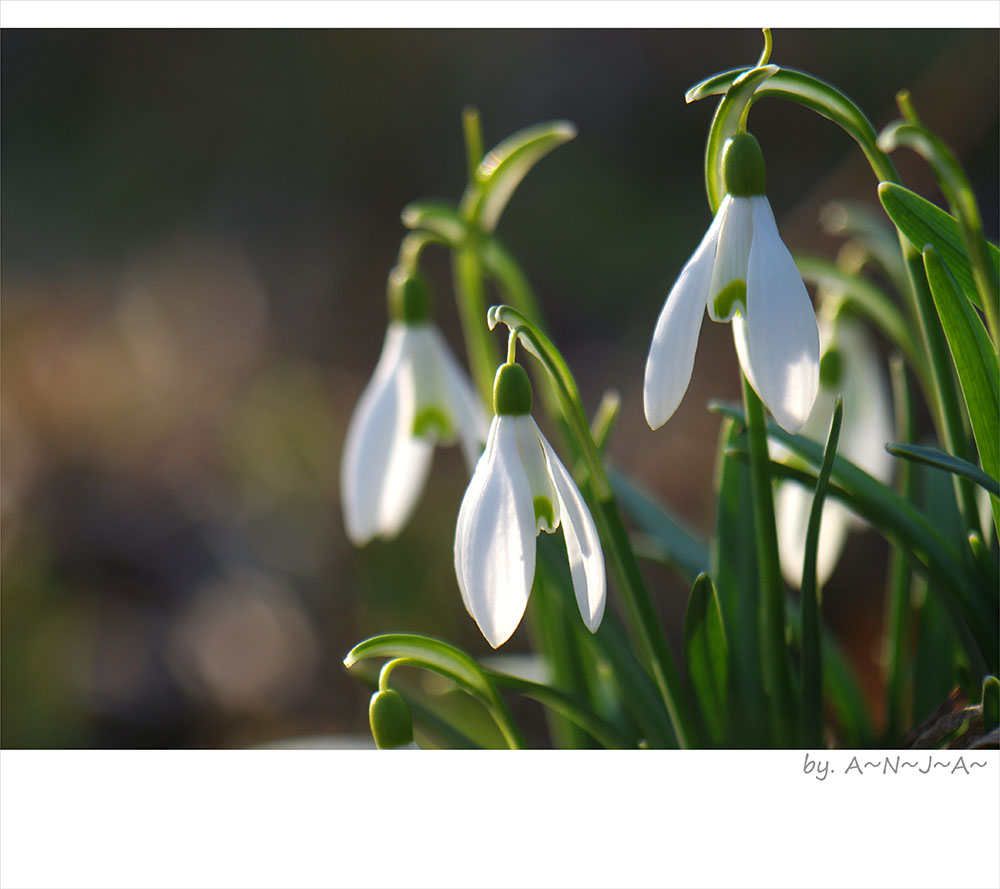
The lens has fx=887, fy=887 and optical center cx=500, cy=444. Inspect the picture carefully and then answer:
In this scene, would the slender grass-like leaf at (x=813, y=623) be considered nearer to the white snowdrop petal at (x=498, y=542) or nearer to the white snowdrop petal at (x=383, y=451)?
the white snowdrop petal at (x=498, y=542)

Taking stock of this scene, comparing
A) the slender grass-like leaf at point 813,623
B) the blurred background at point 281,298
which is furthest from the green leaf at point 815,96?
the blurred background at point 281,298

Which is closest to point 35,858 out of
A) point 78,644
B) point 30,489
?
point 78,644

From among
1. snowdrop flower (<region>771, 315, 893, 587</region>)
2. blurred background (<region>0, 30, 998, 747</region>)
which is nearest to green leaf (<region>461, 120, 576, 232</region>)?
snowdrop flower (<region>771, 315, 893, 587</region>)

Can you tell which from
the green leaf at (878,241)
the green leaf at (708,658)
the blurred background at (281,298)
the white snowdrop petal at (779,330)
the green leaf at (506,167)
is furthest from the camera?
the blurred background at (281,298)

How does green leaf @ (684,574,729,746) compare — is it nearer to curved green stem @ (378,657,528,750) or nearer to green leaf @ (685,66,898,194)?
curved green stem @ (378,657,528,750)

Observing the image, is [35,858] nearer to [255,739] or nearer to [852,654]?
[255,739]

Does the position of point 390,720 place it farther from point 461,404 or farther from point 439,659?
point 461,404
